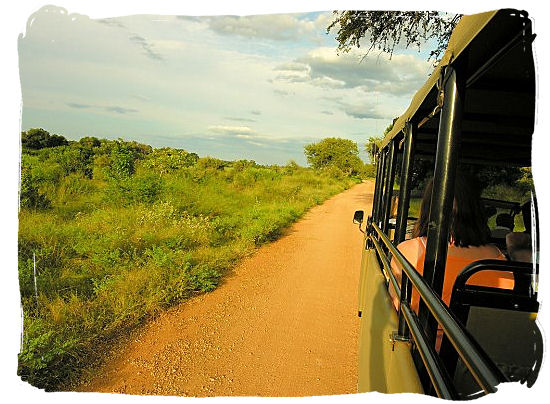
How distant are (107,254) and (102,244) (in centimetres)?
32

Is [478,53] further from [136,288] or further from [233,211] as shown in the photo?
[233,211]

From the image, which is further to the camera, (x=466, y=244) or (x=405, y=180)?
(x=405, y=180)

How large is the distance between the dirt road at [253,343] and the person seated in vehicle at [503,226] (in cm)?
144

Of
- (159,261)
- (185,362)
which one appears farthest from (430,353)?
(159,261)

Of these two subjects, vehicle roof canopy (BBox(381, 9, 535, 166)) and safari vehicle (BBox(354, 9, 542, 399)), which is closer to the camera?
safari vehicle (BBox(354, 9, 542, 399))

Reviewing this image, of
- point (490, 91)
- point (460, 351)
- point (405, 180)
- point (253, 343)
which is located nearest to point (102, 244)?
point (253, 343)

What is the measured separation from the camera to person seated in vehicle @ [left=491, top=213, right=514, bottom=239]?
9.40 feet

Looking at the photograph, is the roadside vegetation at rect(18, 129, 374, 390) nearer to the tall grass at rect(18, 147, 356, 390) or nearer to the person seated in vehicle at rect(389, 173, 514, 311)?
the tall grass at rect(18, 147, 356, 390)

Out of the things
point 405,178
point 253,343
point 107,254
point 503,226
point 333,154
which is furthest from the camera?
point 333,154

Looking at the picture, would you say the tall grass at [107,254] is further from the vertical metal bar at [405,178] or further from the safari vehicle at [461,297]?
the vertical metal bar at [405,178]

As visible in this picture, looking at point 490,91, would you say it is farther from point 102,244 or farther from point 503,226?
point 102,244

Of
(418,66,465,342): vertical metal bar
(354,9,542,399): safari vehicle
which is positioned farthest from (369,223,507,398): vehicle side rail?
(418,66,465,342): vertical metal bar

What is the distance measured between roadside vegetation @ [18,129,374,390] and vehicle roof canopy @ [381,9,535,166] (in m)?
1.31

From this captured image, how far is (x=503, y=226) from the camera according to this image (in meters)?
3.03
